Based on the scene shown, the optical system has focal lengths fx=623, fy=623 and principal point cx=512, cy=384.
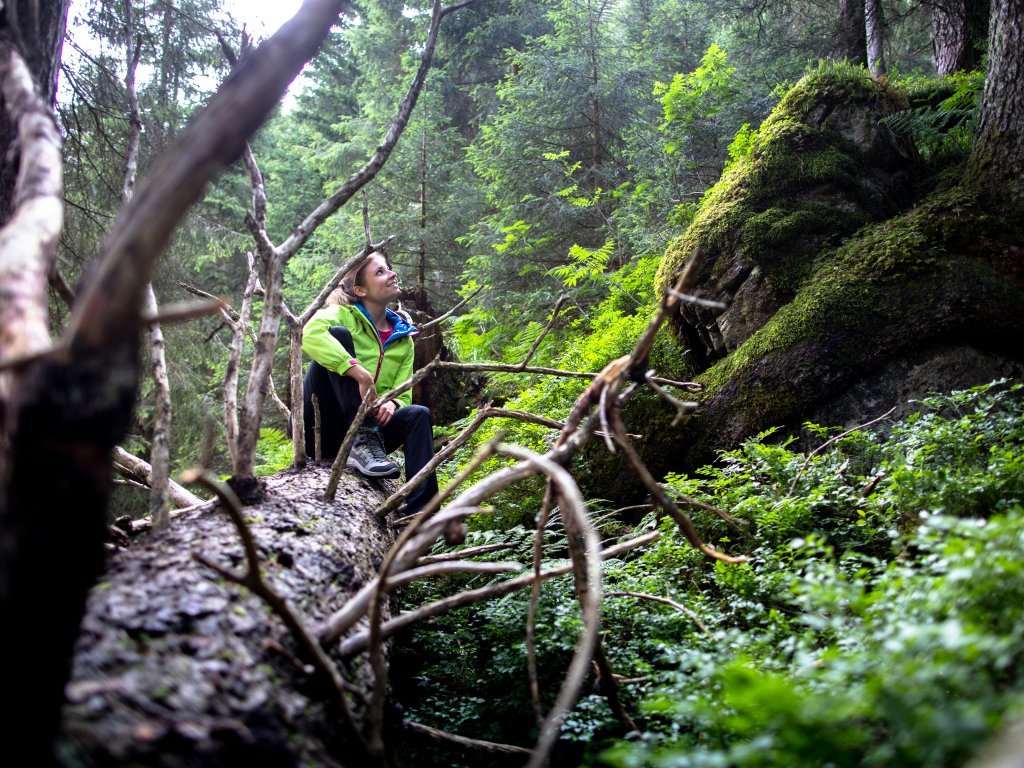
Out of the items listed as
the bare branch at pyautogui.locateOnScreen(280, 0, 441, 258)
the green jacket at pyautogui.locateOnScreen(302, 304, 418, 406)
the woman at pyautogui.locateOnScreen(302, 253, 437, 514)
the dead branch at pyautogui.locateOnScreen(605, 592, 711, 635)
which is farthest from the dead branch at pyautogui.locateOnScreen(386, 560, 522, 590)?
the green jacket at pyautogui.locateOnScreen(302, 304, 418, 406)

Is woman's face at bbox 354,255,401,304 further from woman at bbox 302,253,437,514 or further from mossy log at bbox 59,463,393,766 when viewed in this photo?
mossy log at bbox 59,463,393,766

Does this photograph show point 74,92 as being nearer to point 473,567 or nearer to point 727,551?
point 473,567

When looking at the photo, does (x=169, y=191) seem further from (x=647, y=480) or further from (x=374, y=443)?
(x=374, y=443)

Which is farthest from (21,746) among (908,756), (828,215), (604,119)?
(604,119)

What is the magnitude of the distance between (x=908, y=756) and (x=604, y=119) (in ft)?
38.4

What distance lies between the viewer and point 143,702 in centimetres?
130

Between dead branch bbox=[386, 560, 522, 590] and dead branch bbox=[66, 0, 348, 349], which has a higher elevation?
dead branch bbox=[66, 0, 348, 349]

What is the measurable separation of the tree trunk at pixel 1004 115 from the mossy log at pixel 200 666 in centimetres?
572

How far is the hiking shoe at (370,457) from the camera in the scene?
432 centimetres

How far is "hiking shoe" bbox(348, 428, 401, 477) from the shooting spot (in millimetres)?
4324

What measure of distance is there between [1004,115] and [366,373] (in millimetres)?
5404

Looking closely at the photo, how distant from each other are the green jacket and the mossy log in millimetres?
2080

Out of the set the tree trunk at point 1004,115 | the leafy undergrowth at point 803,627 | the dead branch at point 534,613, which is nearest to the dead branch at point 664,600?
the leafy undergrowth at point 803,627

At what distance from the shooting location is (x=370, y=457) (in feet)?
14.6
